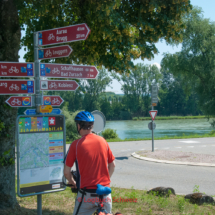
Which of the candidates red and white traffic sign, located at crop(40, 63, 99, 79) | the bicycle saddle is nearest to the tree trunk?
red and white traffic sign, located at crop(40, 63, 99, 79)

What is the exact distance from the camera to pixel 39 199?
384 cm

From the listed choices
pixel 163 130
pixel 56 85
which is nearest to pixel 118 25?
pixel 56 85

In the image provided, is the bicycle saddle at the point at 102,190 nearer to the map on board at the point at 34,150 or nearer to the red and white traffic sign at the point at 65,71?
the map on board at the point at 34,150

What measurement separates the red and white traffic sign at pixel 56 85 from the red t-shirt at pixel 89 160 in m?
1.46

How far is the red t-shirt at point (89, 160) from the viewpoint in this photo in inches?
106

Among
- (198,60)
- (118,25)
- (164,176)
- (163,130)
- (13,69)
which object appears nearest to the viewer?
(13,69)

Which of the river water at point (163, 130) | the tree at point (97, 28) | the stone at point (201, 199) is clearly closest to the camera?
the tree at point (97, 28)

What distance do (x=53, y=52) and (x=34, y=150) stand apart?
4.73ft

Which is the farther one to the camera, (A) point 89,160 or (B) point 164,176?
(B) point 164,176

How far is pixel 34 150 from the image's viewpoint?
12.6 ft

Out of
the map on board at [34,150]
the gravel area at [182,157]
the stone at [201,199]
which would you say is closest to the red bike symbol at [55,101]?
the map on board at [34,150]

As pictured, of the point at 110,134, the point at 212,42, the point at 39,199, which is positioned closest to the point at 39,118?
the point at 39,199

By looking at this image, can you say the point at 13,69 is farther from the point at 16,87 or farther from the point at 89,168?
the point at 89,168

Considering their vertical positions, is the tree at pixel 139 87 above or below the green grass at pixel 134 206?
above
